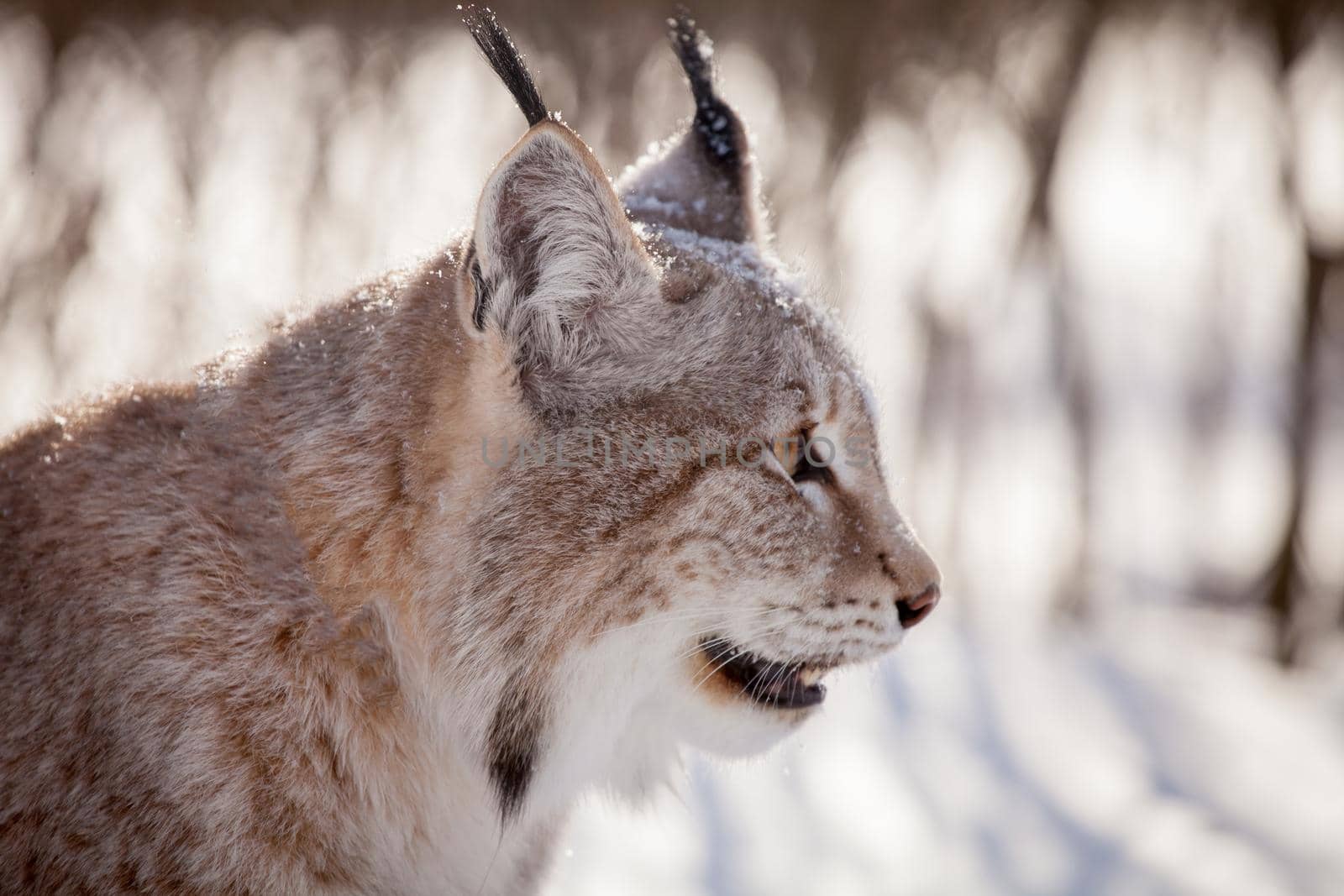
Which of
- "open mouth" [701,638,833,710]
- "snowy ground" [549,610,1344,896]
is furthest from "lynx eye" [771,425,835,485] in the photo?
"snowy ground" [549,610,1344,896]

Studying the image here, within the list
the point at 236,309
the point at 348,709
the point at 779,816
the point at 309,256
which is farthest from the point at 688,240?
the point at 309,256

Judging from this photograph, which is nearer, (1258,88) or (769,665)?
(769,665)

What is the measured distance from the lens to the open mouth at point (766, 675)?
2.20 m

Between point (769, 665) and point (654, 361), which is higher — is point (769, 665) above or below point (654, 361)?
below

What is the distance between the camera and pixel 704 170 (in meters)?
2.80

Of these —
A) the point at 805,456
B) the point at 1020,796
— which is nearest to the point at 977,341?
the point at 1020,796

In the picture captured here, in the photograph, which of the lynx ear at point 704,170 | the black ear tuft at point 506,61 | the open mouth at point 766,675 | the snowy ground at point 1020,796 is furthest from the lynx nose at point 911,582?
the black ear tuft at point 506,61

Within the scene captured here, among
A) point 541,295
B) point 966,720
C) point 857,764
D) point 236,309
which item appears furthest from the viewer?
point 966,720

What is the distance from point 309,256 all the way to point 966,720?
14.1 feet

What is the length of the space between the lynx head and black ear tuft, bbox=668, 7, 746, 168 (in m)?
0.58

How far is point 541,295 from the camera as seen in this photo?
80.3 inches

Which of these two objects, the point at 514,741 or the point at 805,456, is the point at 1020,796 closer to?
the point at 805,456

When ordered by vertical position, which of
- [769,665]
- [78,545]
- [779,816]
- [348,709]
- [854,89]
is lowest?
[779,816]

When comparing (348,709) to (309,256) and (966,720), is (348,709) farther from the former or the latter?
(966,720)
